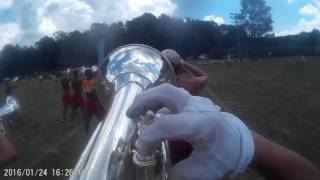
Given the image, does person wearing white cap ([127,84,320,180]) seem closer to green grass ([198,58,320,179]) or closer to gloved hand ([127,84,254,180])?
gloved hand ([127,84,254,180])

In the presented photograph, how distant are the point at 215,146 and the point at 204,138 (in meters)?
0.04

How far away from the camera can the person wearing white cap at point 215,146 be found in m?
1.09

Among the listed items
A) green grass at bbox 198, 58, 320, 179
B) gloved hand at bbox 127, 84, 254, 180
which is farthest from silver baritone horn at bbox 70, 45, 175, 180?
green grass at bbox 198, 58, 320, 179

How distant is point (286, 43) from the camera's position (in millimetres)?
81250

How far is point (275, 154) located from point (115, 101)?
0.67 metres

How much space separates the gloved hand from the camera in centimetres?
108

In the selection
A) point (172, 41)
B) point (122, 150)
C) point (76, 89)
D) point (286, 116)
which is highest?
point (172, 41)

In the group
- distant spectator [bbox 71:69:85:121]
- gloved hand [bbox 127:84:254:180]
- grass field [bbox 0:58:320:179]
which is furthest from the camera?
distant spectator [bbox 71:69:85:121]

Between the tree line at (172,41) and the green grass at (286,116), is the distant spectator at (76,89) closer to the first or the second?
the green grass at (286,116)

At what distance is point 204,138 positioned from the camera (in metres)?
1.11

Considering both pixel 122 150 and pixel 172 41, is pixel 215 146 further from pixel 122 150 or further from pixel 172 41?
pixel 172 41

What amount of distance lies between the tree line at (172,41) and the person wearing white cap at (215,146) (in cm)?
6674

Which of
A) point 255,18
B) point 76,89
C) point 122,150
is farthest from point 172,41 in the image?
point 122,150

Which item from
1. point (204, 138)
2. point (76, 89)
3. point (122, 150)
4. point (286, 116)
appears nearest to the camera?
point (204, 138)
